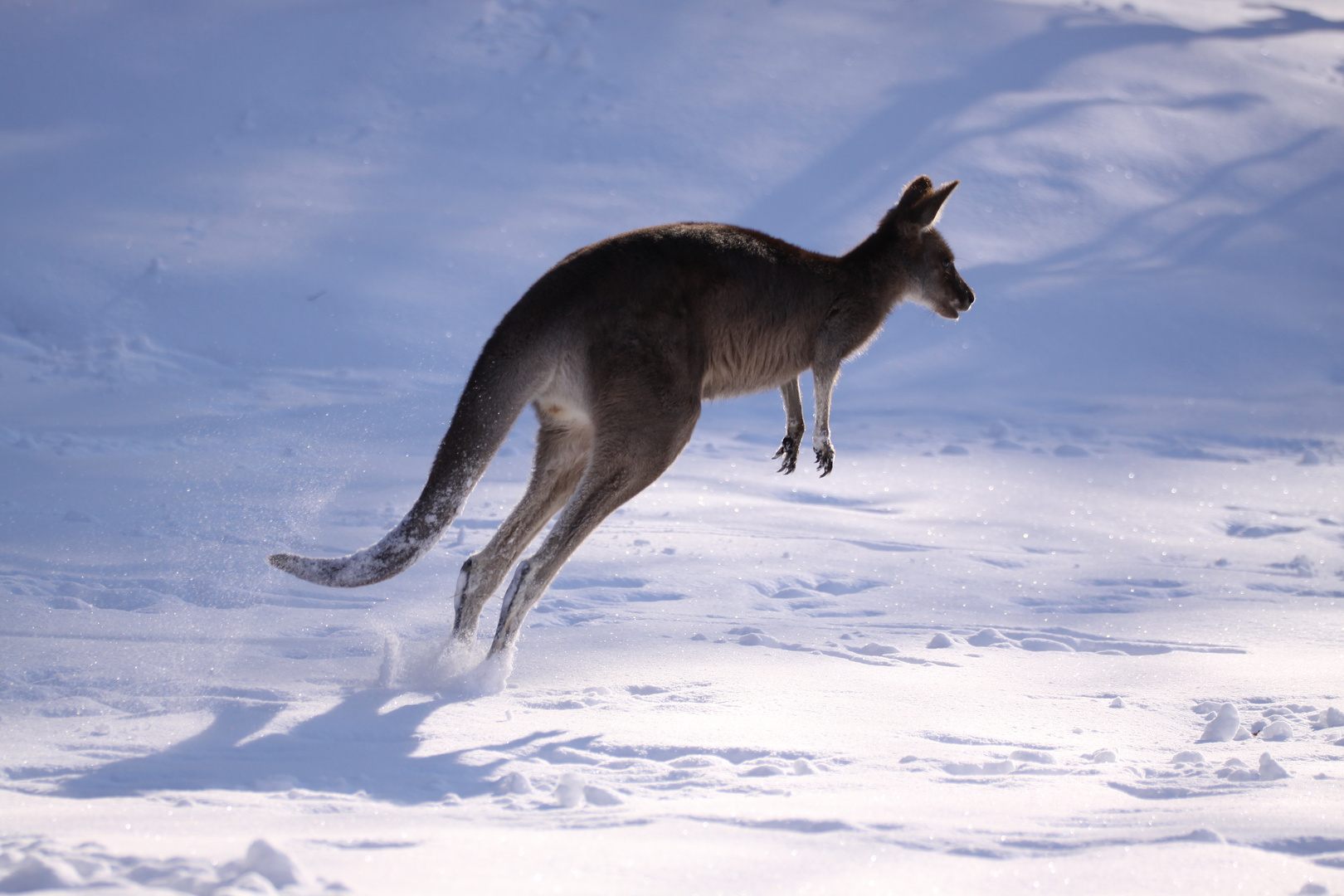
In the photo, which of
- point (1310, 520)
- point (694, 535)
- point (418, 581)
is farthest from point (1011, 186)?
point (418, 581)

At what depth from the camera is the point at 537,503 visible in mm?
4250

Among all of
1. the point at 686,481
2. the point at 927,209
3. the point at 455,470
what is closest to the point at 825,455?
the point at 927,209

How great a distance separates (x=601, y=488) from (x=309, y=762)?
135cm

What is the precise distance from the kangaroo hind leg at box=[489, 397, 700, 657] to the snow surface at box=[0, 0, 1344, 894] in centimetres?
23

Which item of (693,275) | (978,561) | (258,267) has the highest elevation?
(258,267)

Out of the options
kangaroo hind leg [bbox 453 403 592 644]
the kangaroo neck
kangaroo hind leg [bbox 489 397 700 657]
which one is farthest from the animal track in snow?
the kangaroo neck

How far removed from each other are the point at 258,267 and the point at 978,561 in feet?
27.6

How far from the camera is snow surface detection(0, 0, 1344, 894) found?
2.50 metres

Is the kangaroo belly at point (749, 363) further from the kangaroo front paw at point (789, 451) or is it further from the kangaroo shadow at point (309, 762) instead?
the kangaroo shadow at point (309, 762)

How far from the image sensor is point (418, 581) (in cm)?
525

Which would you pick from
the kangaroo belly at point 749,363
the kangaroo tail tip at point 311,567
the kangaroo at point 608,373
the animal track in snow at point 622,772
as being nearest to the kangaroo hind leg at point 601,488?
the kangaroo at point 608,373

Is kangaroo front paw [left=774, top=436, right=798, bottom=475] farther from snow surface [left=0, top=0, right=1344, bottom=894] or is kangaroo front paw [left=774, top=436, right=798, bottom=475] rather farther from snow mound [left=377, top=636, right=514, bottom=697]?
snow mound [left=377, top=636, right=514, bottom=697]

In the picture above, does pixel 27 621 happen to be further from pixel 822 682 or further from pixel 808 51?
pixel 808 51

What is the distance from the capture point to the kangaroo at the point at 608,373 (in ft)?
12.1
